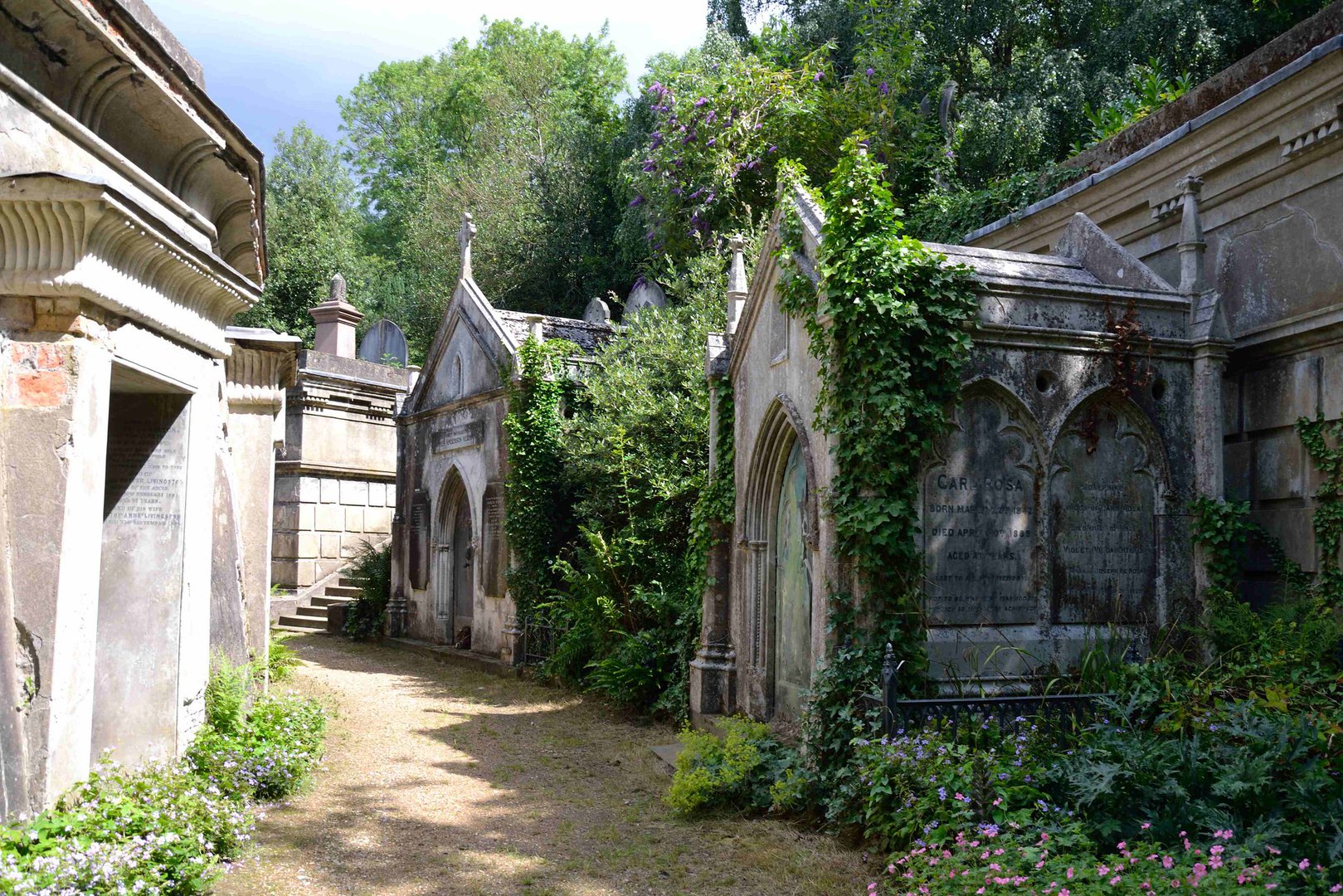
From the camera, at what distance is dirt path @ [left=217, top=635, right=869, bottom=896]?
632cm

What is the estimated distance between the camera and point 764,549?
31.1 ft

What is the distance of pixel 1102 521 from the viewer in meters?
8.11

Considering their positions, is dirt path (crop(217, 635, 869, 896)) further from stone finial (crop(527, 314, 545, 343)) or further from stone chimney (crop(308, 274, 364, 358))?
stone chimney (crop(308, 274, 364, 358))

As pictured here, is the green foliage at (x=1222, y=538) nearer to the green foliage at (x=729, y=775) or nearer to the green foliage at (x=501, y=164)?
the green foliage at (x=729, y=775)

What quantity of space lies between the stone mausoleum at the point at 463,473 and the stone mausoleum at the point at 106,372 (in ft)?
25.5

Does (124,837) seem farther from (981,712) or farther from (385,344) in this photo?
(385,344)

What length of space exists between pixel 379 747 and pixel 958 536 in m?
5.87

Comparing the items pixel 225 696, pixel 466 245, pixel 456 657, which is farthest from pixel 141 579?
pixel 466 245

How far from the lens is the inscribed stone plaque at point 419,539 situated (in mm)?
17812

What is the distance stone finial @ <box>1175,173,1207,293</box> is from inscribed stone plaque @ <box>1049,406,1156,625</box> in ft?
4.35

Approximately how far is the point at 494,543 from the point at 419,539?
2.92 m

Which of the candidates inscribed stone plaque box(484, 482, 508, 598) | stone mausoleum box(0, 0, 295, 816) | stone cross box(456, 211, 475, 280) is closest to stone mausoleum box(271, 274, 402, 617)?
stone cross box(456, 211, 475, 280)

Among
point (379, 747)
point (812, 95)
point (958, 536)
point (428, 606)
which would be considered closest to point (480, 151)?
point (812, 95)

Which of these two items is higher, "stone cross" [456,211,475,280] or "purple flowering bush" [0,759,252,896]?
"stone cross" [456,211,475,280]
